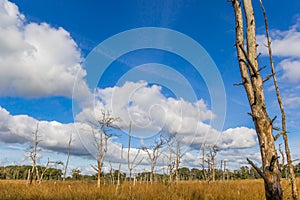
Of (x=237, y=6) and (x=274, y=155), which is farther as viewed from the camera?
(x=237, y=6)

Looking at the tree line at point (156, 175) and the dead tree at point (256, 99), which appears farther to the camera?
the tree line at point (156, 175)

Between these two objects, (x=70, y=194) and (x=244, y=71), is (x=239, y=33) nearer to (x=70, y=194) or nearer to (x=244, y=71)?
(x=244, y=71)

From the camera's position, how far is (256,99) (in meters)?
2.58

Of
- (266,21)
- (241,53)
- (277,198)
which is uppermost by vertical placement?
(266,21)

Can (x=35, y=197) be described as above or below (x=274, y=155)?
below

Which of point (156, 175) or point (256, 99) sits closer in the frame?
point (256, 99)

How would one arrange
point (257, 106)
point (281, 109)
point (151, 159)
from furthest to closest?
point (151, 159) → point (281, 109) → point (257, 106)

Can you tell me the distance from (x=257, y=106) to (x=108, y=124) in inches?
514

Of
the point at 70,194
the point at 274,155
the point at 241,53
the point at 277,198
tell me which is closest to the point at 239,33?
the point at 241,53

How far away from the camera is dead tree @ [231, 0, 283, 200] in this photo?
2.35m

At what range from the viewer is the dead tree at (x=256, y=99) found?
2352 millimetres

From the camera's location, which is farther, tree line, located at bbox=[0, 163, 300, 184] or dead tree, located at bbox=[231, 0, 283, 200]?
tree line, located at bbox=[0, 163, 300, 184]

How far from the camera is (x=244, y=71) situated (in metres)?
2.79

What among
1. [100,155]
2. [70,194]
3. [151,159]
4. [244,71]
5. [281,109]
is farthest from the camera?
[151,159]
